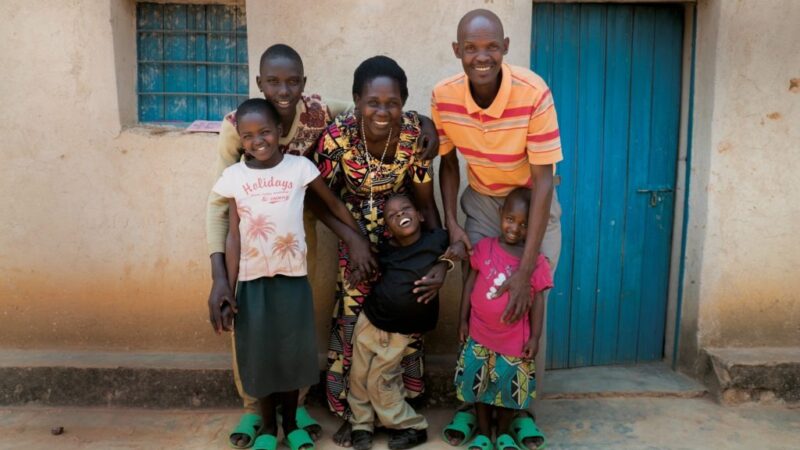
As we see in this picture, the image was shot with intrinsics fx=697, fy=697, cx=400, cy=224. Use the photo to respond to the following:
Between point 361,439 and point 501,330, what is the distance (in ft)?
2.64

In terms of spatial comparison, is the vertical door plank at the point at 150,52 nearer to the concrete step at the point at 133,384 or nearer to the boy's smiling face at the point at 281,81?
the boy's smiling face at the point at 281,81

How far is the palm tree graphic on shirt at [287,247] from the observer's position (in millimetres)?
2865

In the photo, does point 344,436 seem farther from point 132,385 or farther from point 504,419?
point 132,385

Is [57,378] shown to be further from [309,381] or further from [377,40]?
[377,40]

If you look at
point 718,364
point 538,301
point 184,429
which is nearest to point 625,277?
point 718,364

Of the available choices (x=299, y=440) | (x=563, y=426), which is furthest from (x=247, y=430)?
(x=563, y=426)

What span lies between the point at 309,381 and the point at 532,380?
0.96 m

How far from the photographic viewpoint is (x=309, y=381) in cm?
298

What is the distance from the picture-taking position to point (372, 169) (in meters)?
3.06

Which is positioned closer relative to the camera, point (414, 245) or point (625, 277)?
point (414, 245)

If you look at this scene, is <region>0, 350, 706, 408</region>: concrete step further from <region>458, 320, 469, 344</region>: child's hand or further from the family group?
Answer: <region>458, 320, 469, 344</region>: child's hand

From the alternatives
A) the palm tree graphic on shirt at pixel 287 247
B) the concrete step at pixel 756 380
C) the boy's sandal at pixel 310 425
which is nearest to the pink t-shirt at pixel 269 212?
the palm tree graphic on shirt at pixel 287 247

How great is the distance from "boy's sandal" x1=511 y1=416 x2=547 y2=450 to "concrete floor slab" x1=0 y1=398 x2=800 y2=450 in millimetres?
96

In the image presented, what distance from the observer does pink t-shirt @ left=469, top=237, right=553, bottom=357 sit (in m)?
2.95
